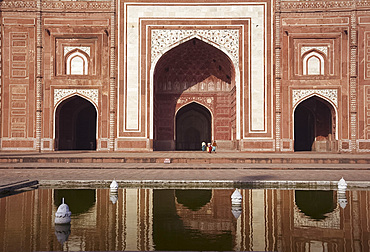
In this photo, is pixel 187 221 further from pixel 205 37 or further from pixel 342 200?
pixel 205 37

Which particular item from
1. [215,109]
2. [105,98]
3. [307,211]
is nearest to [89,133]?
[105,98]

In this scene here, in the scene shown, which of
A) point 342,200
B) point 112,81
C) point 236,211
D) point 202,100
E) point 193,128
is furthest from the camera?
point 193,128

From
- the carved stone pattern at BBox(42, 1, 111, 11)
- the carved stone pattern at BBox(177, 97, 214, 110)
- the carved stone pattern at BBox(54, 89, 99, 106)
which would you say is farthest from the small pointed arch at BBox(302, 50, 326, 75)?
the carved stone pattern at BBox(54, 89, 99, 106)

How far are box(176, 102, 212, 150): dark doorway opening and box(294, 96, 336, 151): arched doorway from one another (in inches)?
171

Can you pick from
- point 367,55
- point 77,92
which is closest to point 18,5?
point 77,92

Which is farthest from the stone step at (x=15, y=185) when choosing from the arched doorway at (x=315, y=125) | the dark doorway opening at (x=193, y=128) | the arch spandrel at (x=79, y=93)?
the dark doorway opening at (x=193, y=128)

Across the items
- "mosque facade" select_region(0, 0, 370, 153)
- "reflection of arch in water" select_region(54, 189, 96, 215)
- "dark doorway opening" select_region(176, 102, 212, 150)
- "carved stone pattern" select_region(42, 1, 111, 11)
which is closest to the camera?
"reflection of arch in water" select_region(54, 189, 96, 215)

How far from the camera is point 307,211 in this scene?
349cm

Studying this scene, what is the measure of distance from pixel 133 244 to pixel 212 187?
9.47 ft

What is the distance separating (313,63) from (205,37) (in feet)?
14.1

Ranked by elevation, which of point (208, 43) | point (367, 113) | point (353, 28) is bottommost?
point (367, 113)

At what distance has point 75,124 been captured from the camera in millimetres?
17000

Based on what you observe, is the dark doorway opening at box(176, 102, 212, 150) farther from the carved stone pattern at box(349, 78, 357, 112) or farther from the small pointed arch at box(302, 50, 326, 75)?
the carved stone pattern at box(349, 78, 357, 112)

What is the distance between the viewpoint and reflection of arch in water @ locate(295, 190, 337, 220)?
3.40 m
